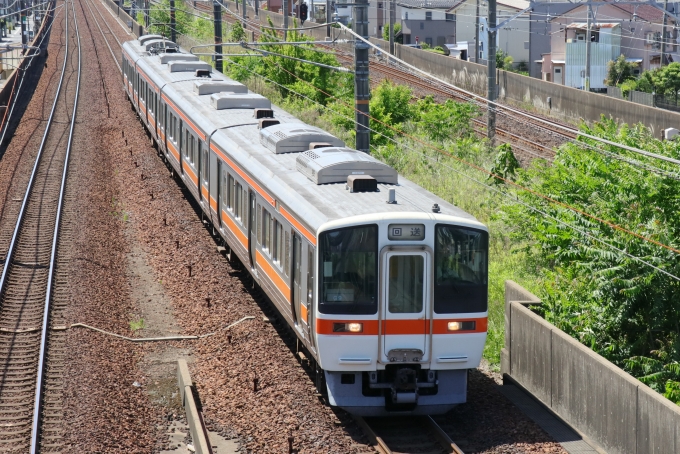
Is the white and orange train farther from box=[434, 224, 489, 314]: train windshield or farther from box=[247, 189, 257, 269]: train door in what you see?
box=[247, 189, 257, 269]: train door

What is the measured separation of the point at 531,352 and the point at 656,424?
274 centimetres

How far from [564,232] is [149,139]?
1910 centimetres

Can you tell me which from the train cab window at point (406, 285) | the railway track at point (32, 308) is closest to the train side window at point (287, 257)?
the train cab window at point (406, 285)

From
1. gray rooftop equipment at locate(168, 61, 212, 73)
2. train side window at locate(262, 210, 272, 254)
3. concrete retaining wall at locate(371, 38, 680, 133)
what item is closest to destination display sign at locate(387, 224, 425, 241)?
train side window at locate(262, 210, 272, 254)

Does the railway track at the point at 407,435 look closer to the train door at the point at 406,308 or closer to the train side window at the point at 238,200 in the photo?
the train door at the point at 406,308

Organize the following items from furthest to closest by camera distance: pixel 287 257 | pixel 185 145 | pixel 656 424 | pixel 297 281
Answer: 1. pixel 185 145
2. pixel 287 257
3. pixel 297 281
4. pixel 656 424

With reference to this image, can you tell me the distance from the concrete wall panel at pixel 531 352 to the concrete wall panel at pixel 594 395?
0.60 ft

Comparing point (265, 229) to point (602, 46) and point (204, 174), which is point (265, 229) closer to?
point (204, 174)

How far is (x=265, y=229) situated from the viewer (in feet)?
41.5

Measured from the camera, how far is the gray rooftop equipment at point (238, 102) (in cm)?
1845

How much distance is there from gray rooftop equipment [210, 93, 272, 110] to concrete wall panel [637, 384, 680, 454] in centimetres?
1147

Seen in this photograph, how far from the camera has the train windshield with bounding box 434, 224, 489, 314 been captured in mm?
9938

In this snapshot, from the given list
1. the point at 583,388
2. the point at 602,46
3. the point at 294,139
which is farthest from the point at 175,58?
the point at 602,46

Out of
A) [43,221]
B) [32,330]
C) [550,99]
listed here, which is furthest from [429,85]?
[32,330]
